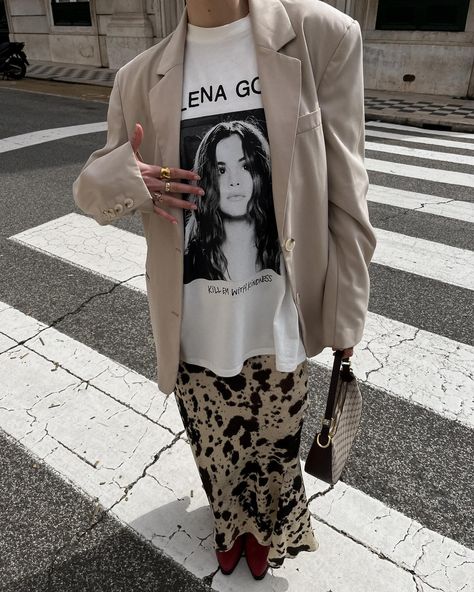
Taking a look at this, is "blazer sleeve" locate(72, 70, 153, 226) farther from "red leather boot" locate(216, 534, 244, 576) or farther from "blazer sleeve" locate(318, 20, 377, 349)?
"red leather boot" locate(216, 534, 244, 576)

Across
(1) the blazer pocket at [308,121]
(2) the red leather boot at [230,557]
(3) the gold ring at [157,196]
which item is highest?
(1) the blazer pocket at [308,121]

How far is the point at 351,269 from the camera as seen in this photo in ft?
4.78

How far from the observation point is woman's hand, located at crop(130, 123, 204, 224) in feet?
4.29

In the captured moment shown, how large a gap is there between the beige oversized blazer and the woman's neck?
4cm

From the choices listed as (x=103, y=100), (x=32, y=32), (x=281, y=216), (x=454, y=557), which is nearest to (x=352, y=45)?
(x=281, y=216)

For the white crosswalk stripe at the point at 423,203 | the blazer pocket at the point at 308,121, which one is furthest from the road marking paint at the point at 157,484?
the white crosswalk stripe at the point at 423,203

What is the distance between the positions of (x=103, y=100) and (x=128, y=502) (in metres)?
11.4

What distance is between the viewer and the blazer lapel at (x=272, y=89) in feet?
4.15

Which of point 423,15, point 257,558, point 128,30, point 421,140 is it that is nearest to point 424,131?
point 421,140

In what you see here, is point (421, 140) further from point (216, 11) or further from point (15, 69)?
point (15, 69)

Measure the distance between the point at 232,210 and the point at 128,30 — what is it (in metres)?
16.6

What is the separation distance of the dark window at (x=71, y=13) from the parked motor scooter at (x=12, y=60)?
3.42 meters

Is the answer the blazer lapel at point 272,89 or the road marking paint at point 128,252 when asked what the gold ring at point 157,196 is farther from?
the road marking paint at point 128,252

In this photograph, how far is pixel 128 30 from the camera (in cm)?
1566
